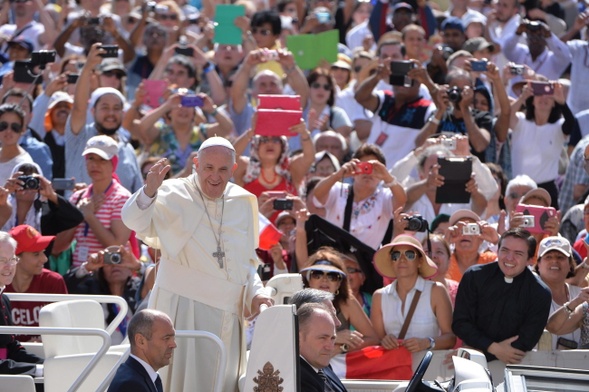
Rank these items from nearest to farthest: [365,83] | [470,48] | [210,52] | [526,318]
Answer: [526,318] < [365,83] < [470,48] < [210,52]

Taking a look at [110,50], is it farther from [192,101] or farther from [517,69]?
[517,69]

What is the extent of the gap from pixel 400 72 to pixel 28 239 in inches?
163

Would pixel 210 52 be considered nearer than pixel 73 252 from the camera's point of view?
No

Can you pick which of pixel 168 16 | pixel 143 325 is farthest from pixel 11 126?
pixel 168 16

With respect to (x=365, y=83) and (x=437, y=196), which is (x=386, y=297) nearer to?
(x=437, y=196)

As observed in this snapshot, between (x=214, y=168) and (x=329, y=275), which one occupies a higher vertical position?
(x=214, y=168)

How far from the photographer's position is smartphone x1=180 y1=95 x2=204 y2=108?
12594mm

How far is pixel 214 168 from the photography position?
791 cm

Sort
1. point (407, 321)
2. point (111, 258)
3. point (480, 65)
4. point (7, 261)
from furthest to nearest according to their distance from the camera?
point (480, 65) < point (111, 258) < point (407, 321) < point (7, 261)

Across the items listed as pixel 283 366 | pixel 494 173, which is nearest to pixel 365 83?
pixel 494 173

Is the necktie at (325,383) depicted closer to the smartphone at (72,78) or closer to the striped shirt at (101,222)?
the striped shirt at (101,222)

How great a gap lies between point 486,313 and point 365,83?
13.1 ft

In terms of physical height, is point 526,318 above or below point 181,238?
below

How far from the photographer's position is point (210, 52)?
16453 mm
